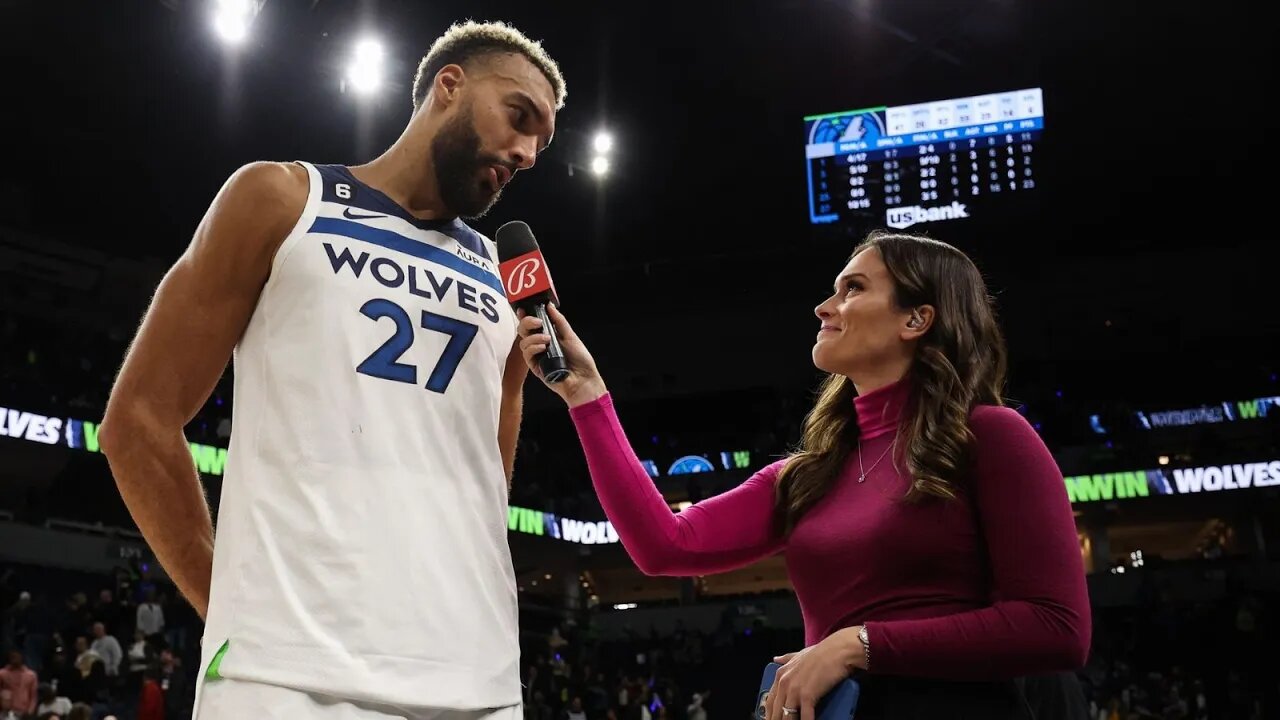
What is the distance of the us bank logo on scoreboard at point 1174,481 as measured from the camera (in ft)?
61.3

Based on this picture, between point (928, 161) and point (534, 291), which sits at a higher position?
point (928, 161)

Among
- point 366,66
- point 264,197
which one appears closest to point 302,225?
point 264,197

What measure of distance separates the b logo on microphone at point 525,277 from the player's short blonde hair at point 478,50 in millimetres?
312

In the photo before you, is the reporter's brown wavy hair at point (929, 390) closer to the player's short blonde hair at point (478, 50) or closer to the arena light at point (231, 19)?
the player's short blonde hair at point (478, 50)

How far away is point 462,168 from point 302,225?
34 cm

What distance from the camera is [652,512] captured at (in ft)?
7.39

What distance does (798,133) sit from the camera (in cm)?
1669

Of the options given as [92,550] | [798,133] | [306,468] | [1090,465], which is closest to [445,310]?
[306,468]

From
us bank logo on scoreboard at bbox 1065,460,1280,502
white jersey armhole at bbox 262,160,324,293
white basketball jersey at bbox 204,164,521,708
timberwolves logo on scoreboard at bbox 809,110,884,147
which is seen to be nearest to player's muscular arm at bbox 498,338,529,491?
white basketball jersey at bbox 204,164,521,708

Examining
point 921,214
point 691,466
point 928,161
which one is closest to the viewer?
point 921,214

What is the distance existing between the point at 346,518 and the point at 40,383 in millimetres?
17945

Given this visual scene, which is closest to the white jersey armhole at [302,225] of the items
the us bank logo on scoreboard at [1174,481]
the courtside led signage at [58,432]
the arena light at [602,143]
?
the arena light at [602,143]

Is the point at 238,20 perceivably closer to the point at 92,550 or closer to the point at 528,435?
the point at 92,550

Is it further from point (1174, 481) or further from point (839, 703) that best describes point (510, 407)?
point (1174, 481)
